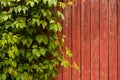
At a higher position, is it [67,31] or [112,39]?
[67,31]

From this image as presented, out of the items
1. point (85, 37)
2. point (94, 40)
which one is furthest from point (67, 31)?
point (94, 40)

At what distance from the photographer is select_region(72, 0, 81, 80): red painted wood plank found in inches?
167

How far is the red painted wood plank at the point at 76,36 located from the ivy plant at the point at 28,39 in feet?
0.58

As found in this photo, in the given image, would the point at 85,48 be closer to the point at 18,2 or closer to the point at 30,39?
the point at 30,39

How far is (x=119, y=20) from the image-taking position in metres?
4.26

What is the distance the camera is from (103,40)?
4.25 metres

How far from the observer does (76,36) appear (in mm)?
4238

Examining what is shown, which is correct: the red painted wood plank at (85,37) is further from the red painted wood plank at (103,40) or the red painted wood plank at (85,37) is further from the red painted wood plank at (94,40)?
the red painted wood plank at (103,40)

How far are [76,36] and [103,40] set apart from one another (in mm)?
332

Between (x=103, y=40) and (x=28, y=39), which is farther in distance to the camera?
(x=103, y=40)

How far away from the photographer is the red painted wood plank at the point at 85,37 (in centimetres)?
424

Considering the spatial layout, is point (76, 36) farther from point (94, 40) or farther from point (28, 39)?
point (28, 39)

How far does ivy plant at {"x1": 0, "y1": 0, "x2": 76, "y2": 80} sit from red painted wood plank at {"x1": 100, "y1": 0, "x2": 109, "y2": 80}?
1.47ft

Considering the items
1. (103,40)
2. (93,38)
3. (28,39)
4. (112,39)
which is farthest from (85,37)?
(28,39)
